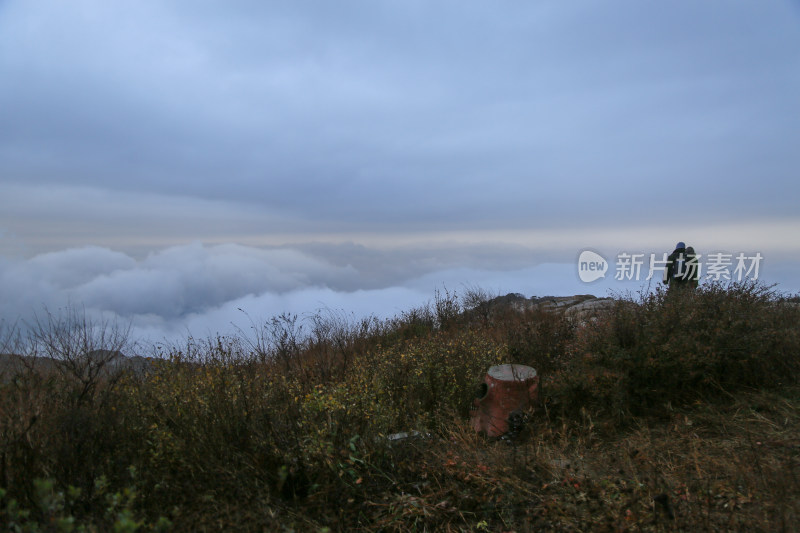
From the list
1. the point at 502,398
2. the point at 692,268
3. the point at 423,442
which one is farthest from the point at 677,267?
the point at 423,442

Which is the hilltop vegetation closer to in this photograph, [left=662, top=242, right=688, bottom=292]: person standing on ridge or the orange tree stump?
the orange tree stump

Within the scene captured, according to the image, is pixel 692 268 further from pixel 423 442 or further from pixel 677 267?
pixel 423 442

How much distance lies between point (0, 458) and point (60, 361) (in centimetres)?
186

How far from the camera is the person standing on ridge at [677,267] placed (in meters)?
10.8

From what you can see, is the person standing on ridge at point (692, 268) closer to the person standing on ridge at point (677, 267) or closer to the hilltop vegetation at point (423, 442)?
the person standing on ridge at point (677, 267)

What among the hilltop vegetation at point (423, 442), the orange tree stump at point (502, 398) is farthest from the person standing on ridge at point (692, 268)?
the orange tree stump at point (502, 398)

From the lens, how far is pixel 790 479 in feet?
11.4

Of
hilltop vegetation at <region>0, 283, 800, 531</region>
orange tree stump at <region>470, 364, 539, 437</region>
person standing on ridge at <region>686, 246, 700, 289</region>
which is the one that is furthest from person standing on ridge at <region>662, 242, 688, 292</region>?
orange tree stump at <region>470, 364, 539, 437</region>

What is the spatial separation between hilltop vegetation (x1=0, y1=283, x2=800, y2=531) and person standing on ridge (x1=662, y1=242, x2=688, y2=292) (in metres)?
4.38

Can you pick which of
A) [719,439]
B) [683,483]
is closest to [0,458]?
[683,483]

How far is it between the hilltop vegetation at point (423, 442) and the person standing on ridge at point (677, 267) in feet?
14.4

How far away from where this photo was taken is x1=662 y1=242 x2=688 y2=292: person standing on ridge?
35.4 ft

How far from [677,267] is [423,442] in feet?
28.8

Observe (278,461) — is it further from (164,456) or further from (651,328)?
(651,328)
